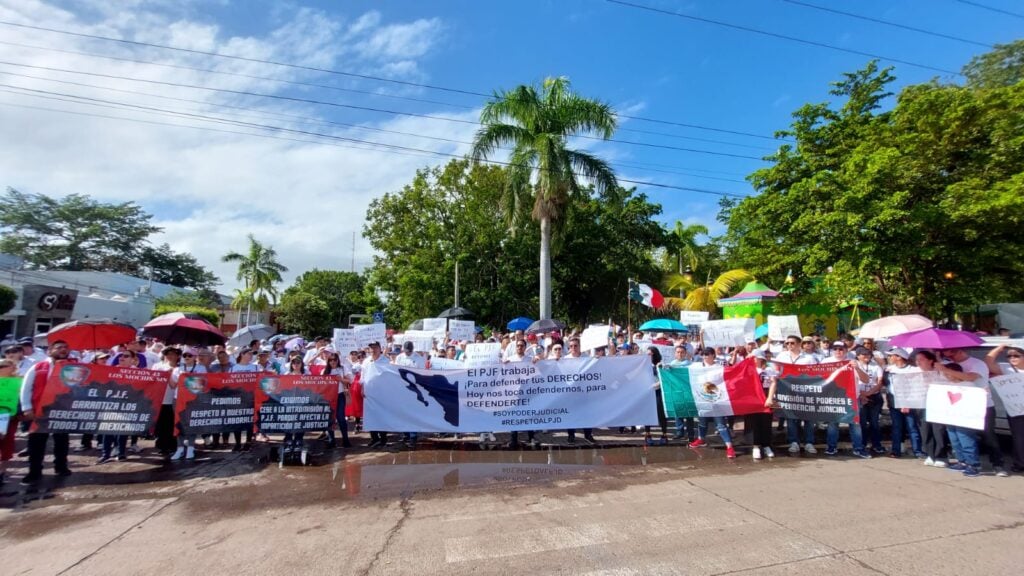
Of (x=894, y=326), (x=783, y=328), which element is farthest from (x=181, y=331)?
(x=783, y=328)

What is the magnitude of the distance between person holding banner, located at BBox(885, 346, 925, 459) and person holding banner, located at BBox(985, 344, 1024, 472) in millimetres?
877

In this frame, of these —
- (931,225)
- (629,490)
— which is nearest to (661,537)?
(629,490)

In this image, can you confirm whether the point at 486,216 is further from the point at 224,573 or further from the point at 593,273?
the point at 224,573

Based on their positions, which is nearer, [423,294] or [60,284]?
[423,294]

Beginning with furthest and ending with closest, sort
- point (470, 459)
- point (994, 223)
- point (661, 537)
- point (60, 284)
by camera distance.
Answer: point (60, 284)
point (994, 223)
point (470, 459)
point (661, 537)

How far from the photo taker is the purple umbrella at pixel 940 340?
6.84 metres

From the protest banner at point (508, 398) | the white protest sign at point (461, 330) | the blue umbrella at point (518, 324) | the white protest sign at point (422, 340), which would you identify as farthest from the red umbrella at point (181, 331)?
the blue umbrella at point (518, 324)

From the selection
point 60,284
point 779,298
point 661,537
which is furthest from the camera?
point 60,284

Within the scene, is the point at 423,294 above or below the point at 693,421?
above

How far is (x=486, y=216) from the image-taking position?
102ft

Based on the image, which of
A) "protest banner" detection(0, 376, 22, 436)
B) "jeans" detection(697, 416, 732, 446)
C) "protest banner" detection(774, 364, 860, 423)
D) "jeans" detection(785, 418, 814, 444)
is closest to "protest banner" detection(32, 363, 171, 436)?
"protest banner" detection(0, 376, 22, 436)

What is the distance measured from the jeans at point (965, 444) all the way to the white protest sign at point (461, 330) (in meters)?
13.2

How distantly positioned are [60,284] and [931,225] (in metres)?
55.1

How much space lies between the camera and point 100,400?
24.0 ft
